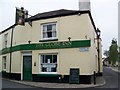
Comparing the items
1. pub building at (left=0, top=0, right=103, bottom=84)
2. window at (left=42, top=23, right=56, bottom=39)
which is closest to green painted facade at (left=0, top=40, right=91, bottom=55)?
pub building at (left=0, top=0, right=103, bottom=84)

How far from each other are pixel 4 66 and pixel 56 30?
357 inches

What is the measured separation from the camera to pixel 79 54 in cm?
1886

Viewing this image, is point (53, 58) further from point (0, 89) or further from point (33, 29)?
point (0, 89)

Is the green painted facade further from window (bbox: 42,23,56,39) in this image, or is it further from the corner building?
window (bbox: 42,23,56,39)

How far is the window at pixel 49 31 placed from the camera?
20.7m

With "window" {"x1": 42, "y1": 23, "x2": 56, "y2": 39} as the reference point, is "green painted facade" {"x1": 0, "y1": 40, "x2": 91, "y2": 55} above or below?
below

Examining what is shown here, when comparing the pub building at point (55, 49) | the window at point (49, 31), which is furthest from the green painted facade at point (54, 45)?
the window at point (49, 31)

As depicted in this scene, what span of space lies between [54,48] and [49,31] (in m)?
1.74

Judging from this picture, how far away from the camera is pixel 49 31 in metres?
20.8

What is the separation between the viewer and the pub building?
61.7ft

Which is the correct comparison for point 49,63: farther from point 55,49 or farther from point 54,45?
point 54,45

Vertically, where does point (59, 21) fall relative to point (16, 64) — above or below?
above

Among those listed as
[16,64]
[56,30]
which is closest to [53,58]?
[56,30]

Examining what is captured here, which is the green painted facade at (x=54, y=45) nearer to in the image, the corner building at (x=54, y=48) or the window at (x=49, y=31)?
the corner building at (x=54, y=48)
